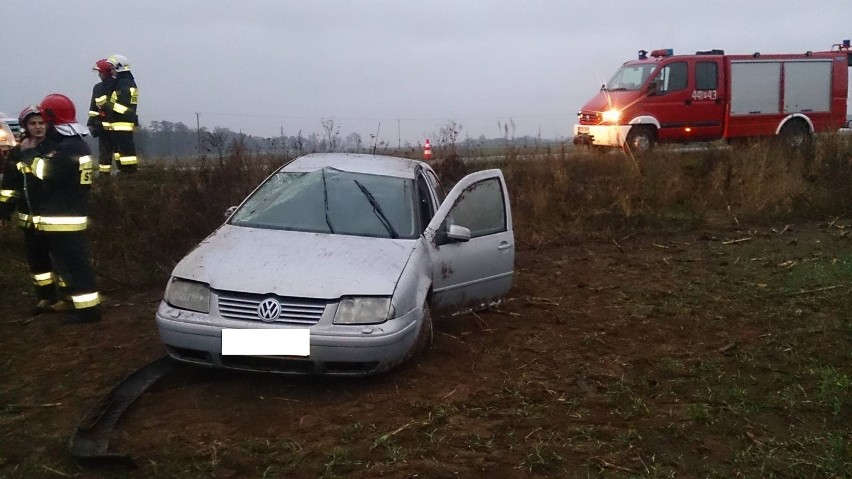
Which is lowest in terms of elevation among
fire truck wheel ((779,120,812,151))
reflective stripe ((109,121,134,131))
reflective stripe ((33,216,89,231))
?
reflective stripe ((33,216,89,231))

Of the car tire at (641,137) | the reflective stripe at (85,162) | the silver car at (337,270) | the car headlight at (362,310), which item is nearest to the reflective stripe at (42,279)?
the reflective stripe at (85,162)

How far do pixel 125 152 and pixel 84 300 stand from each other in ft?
17.9

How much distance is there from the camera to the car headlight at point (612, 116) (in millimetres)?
15118

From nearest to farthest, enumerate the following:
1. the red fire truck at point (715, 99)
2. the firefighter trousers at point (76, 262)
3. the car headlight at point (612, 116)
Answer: the firefighter trousers at point (76, 262) → the car headlight at point (612, 116) → the red fire truck at point (715, 99)

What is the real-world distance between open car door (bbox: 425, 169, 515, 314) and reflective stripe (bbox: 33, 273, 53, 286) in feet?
11.5

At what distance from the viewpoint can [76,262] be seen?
628 cm

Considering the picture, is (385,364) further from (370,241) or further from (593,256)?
(593,256)

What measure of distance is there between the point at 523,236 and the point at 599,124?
525 centimetres

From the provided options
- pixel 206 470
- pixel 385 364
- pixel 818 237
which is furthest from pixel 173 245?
pixel 818 237

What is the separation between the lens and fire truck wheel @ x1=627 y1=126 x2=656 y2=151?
15.2 metres

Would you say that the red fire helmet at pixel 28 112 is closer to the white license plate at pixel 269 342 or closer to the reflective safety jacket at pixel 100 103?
the white license plate at pixel 269 342

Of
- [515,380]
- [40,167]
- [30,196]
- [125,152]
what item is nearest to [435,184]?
[515,380]

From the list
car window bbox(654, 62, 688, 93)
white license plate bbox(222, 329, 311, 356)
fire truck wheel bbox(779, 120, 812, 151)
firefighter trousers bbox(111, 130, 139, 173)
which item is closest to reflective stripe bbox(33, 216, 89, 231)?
white license plate bbox(222, 329, 311, 356)

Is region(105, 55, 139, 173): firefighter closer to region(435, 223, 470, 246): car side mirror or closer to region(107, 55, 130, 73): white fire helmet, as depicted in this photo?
region(107, 55, 130, 73): white fire helmet
